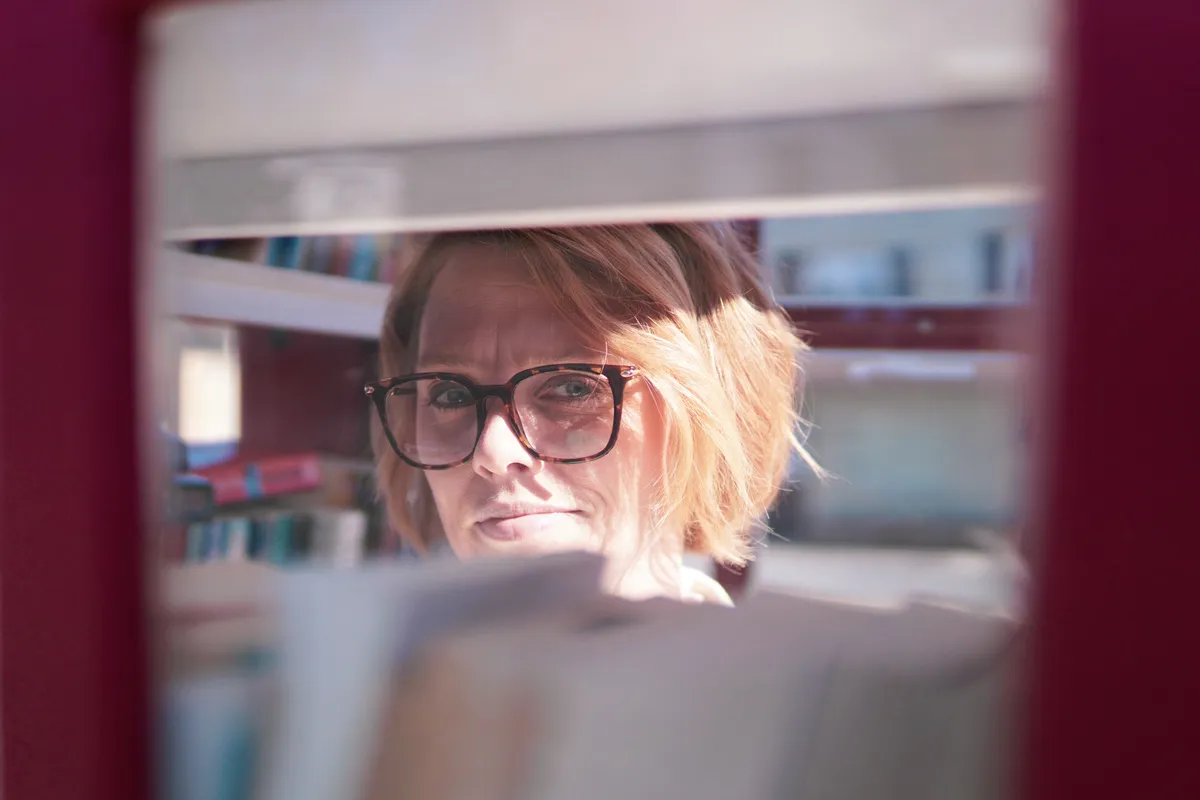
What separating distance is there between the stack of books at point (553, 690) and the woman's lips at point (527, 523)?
0.15 feet

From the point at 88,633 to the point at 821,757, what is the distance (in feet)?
3.51

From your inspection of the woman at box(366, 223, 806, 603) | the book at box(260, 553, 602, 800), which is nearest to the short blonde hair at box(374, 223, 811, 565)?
the woman at box(366, 223, 806, 603)

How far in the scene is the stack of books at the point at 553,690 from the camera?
3.51 feet

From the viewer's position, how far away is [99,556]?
121cm

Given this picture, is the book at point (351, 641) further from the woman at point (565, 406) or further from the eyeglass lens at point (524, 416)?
the eyeglass lens at point (524, 416)

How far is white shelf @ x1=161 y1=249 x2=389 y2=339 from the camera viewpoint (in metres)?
1.32

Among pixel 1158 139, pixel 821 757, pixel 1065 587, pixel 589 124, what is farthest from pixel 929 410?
pixel 589 124

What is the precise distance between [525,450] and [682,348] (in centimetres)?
31

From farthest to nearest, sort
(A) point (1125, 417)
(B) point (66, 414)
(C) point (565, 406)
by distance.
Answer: (C) point (565, 406), (B) point (66, 414), (A) point (1125, 417)

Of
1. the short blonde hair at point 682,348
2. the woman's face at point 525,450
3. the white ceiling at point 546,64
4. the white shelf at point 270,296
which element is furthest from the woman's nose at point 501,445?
the white ceiling at point 546,64

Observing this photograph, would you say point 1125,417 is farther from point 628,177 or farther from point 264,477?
point 264,477

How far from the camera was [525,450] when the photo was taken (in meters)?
1.35

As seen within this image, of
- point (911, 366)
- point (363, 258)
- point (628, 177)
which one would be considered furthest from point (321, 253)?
point (911, 366)

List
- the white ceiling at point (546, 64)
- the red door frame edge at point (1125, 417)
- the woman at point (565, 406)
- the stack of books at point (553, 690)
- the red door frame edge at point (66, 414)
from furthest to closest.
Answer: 1. the woman at point (565, 406)
2. the red door frame edge at point (66, 414)
3. the stack of books at point (553, 690)
4. the white ceiling at point (546, 64)
5. the red door frame edge at point (1125, 417)
